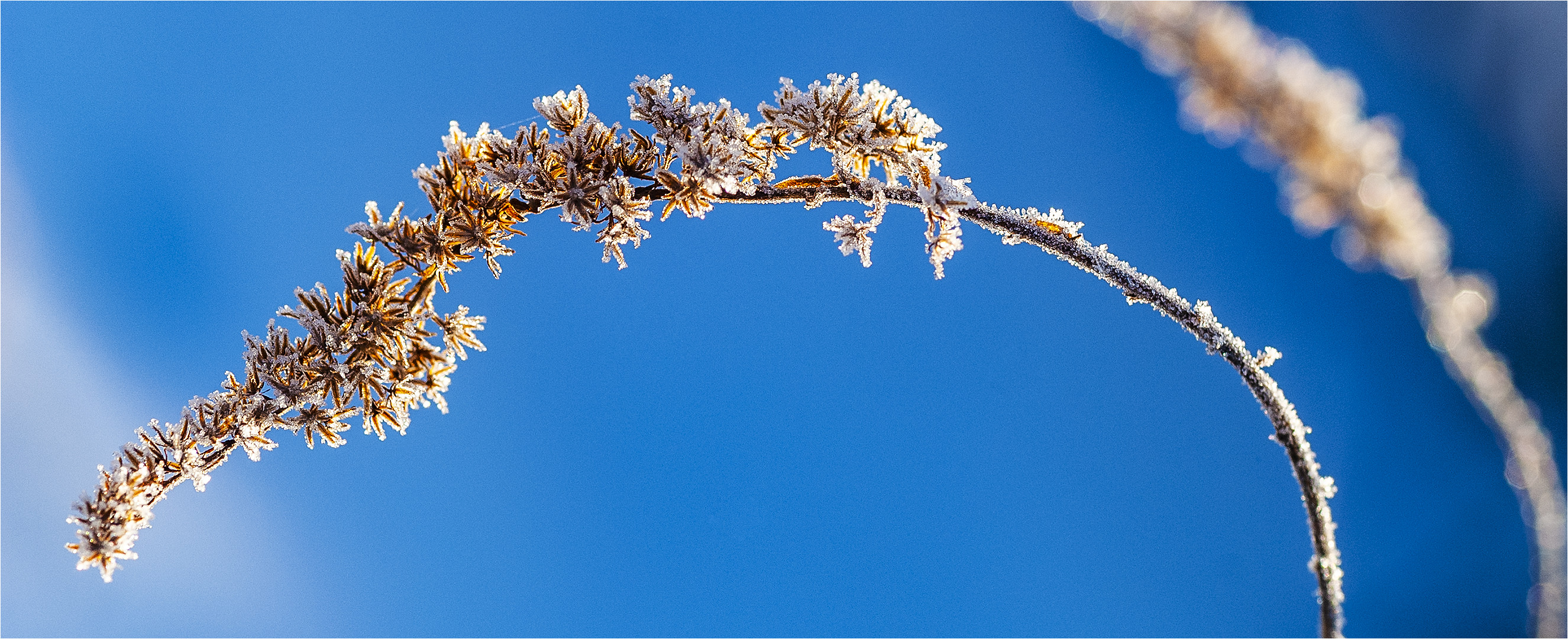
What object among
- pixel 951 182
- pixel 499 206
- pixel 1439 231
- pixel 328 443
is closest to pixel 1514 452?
pixel 1439 231

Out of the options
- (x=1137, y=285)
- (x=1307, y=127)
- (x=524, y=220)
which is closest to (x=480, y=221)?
(x=524, y=220)

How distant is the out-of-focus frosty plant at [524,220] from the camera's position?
0.69 meters

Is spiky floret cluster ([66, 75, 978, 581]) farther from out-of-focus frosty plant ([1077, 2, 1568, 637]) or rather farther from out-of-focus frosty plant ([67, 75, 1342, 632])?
out-of-focus frosty plant ([1077, 2, 1568, 637])

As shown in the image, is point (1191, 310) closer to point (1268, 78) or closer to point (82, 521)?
point (1268, 78)

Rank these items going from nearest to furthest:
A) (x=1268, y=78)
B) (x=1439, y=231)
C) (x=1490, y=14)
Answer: (x=1268, y=78) → (x=1439, y=231) → (x=1490, y=14)

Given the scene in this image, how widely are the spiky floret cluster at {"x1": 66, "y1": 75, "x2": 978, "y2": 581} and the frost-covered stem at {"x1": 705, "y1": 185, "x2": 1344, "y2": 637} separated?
0.4 inches

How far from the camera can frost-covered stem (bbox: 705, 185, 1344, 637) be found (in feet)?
2.30

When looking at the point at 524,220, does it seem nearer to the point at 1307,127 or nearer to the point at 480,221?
the point at 480,221

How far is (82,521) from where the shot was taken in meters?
0.71

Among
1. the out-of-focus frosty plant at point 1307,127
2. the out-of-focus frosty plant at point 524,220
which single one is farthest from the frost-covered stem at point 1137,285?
the out-of-focus frosty plant at point 1307,127

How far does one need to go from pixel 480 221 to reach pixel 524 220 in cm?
5

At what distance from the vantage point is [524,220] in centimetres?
73

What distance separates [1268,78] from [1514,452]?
0.83 m

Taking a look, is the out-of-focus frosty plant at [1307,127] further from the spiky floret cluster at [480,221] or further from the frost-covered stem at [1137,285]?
the spiky floret cluster at [480,221]
